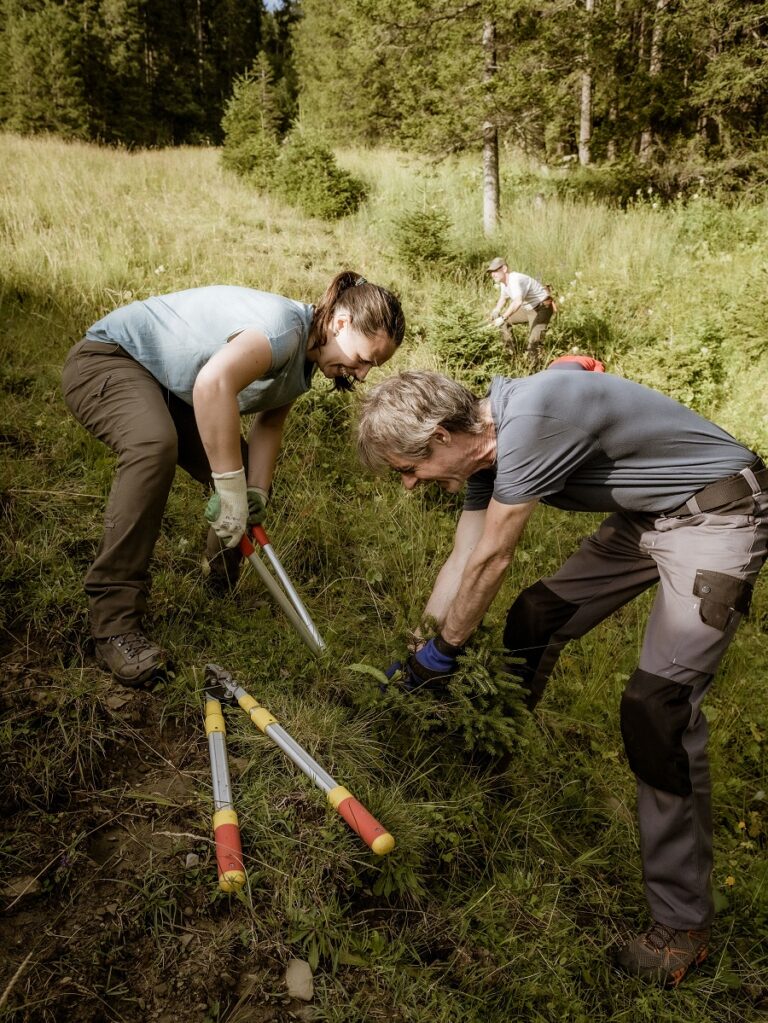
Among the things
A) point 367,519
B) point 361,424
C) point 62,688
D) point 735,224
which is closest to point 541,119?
point 735,224

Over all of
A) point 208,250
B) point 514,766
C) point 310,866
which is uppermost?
point 208,250

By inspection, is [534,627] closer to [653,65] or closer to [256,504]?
[256,504]

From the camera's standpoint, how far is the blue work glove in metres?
2.39

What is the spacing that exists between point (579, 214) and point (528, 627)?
8654mm

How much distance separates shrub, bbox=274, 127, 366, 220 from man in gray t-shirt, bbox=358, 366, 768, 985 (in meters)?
8.68

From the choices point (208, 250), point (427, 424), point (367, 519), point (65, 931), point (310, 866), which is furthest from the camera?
point (208, 250)

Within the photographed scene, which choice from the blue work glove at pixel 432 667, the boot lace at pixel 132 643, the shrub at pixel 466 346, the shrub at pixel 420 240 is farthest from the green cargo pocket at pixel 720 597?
the shrub at pixel 420 240

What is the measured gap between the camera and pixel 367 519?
4.20 meters

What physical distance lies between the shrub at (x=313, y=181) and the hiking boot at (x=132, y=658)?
884 cm

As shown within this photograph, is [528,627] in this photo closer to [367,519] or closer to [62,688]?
[367,519]

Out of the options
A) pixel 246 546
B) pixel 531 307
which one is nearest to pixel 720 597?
pixel 246 546

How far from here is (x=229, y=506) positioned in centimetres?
266

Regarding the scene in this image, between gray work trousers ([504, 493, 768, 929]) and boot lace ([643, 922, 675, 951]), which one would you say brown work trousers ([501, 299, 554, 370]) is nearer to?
gray work trousers ([504, 493, 768, 929])

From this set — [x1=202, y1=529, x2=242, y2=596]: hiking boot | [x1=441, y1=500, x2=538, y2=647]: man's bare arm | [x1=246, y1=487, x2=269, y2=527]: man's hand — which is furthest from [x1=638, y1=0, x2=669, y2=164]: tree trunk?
[x1=441, y1=500, x2=538, y2=647]: man's bare arm
